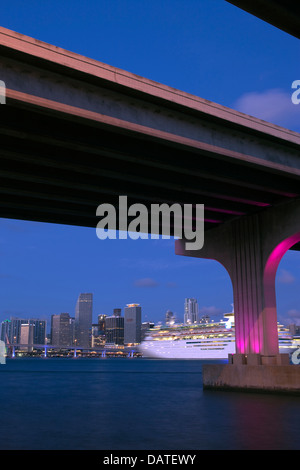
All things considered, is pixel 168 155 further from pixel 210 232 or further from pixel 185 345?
pixel 185 345

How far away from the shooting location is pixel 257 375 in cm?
2814

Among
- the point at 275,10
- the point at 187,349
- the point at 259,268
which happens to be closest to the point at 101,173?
the point at 259,268

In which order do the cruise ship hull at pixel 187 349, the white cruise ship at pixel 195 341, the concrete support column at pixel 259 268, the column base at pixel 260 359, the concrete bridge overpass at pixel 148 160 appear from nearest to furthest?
the concrete bridge overpass at pixel 148 160
the column base at pixel 260 359
the concrete support column at pixel 259 268
the white cruise ship at pixel 195 341
the cruise ship hull at pixel 187 349

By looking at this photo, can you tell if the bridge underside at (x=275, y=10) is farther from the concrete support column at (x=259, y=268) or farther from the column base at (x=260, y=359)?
the column base at (x=260, y=359)

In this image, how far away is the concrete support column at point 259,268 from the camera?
2905 cm

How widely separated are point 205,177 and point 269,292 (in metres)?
10.0

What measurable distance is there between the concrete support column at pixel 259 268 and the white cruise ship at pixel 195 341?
82997mm

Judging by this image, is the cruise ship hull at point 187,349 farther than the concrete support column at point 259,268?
Yes

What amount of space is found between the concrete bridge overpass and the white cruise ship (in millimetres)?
84043

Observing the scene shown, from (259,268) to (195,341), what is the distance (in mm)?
106053

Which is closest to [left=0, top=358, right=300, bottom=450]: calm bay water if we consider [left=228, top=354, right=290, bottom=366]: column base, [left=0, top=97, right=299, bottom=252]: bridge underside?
[left=228, top=354, right=290, bottom=366]: column base

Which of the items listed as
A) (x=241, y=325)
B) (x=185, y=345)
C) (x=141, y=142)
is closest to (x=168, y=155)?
(x=141, y=142)

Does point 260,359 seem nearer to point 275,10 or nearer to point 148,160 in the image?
point 148,160

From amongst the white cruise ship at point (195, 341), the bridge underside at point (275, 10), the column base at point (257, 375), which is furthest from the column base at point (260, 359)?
the white cruise ship at point (195, 341)
